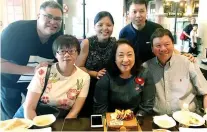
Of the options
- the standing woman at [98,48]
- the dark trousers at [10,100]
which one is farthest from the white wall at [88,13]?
the dark trousers at [10,100]

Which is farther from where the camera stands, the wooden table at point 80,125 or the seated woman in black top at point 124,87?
the seated woman in black top at point 124,87

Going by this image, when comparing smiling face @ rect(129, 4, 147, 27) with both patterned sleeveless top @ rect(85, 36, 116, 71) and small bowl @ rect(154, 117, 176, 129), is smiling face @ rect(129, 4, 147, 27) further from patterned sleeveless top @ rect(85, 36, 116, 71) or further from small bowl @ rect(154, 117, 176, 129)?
small bowl @ rect(154, 117, 176, 129)

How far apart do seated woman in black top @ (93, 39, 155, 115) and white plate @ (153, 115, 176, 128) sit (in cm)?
25

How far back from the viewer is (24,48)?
5.74 feet

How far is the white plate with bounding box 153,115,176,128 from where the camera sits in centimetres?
117

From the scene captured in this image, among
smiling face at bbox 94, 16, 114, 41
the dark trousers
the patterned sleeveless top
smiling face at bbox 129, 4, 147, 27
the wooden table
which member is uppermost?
smiling face at bbox 129, 4, 147, 27

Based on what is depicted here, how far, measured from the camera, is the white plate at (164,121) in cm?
117

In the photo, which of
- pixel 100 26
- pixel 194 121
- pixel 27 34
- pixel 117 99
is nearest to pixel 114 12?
pixel 100 26

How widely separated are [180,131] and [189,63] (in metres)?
0.67

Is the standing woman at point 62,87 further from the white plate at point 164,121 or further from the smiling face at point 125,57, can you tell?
the white plate at point 164,121

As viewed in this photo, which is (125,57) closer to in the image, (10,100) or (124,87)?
(124,87)

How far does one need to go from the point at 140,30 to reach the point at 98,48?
51 centimetres

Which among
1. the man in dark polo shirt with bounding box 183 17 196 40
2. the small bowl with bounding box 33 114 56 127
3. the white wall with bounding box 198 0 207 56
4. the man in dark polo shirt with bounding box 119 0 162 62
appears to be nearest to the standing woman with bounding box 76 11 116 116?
the man in dark polo shirt with bounding box 119 0 162 62

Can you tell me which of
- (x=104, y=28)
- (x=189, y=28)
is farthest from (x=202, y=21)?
(x=104, y=28)
